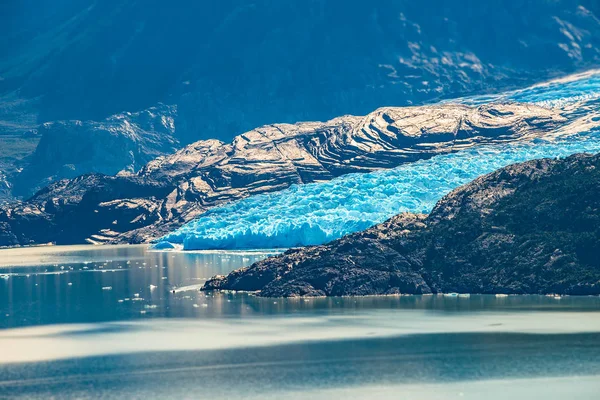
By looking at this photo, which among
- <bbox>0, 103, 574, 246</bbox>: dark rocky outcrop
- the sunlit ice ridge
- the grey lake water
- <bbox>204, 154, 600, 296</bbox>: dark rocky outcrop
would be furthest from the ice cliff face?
the grey lake water

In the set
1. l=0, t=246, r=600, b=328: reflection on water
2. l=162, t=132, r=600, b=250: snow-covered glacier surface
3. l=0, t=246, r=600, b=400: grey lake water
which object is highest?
l=162, t=132, r=600, b=250: snow-covered glacier surface

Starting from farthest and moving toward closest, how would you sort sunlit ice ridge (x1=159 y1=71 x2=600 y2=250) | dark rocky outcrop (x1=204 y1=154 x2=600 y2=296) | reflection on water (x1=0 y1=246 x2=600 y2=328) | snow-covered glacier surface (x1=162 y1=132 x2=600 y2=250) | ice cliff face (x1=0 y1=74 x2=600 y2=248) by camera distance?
ice cliff face (x1=0 y1=74 x2=600 y2=248) → sunlit ice ridge (x1=159 y1=71 x2=600 y2=250) → snow-covered glacier surface (x1=162 y1=132 x2=600 y2=250) → dark rocky outcrop (x1=204 y1=154 x2=600 y2=296) → reflection on water (x1=0 y1=246 x2=600 y2=328)

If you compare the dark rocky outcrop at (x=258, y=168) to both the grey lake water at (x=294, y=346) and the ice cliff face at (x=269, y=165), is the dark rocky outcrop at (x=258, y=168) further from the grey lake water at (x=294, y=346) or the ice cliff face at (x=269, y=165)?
the grey lake water at (x=294, y=346)

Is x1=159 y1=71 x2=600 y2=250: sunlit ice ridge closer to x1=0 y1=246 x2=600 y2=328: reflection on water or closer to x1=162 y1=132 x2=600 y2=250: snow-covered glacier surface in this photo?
x1=162 y1=132 x2=600 y2=250: snow-covered glacier surface

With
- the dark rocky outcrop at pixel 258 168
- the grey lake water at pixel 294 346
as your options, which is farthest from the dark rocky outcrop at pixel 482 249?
the dark rocky outcrop at pixel 258 168

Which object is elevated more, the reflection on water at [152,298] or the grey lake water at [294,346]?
the reflection on water at [152,298]
